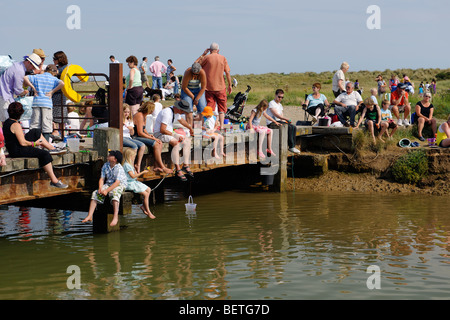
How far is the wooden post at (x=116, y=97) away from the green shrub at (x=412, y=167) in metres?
8.26

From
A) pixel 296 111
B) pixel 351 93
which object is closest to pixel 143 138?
pixel 351 93

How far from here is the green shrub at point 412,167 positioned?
17344 mm

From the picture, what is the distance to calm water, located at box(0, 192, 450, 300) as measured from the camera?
30.1ft

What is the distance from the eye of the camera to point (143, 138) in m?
13.0

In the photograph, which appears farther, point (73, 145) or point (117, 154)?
point (73, 145)

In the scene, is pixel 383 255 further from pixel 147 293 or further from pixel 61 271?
pixel 61 271

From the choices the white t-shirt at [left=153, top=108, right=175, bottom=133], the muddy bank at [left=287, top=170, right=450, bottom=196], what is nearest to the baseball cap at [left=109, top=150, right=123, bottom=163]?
the white t-shirt at [left=153, top=108, right=175, bottom=133]

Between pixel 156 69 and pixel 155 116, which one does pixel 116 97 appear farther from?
pixel 156 69

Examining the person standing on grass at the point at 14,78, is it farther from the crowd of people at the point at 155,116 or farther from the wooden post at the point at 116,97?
the wooden post at the point at 116,97

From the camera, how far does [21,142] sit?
10.6 meters

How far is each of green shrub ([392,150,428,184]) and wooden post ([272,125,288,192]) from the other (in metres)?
2.85

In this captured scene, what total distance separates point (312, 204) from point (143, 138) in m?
4.79

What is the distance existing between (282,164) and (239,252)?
21.5 feet

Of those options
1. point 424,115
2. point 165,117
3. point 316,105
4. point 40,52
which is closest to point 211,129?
point 165,117
